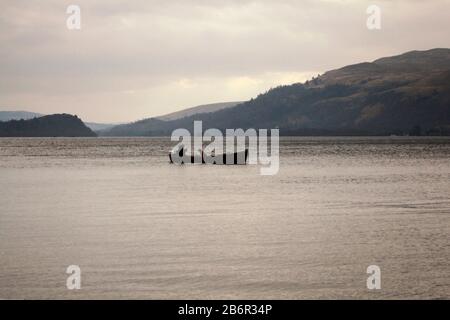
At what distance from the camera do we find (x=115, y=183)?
72375 millimetres

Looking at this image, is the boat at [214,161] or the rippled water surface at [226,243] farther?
the boat at [214,161]

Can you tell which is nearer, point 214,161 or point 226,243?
point 226,243

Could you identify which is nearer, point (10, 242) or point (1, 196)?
point (10, 242)

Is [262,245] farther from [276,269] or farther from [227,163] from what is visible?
[227,163]

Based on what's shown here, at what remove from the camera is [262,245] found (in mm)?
30609

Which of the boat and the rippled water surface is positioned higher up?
the boat

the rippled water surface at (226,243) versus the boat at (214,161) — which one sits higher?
the boat at (214,161)

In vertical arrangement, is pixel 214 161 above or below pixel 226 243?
above

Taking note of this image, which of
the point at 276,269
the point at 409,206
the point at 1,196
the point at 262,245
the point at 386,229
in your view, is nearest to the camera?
the point at 276,269

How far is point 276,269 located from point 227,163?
321 feet

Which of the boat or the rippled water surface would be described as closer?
the rippled water surface
